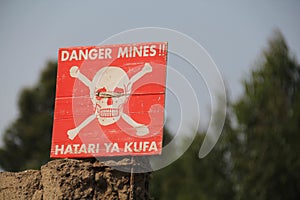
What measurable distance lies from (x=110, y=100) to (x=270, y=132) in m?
18.4

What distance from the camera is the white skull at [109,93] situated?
36.2 ft

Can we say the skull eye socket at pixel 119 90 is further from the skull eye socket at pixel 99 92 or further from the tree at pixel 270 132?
the tree at pixel 270 132

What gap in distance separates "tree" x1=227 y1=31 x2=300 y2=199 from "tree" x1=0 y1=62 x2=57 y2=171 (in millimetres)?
12229

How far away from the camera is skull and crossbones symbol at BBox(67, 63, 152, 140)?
433 inches

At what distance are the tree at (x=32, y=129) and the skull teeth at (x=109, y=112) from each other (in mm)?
28471

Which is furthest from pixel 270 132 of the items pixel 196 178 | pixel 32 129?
pixel 32 129

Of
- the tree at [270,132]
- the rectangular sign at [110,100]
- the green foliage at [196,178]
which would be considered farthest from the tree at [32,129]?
the rectangular sign at [110,100]

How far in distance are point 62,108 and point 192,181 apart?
2124cm

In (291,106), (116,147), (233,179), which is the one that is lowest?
(116,147)

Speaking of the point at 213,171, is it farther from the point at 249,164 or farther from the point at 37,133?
the point at 37,133

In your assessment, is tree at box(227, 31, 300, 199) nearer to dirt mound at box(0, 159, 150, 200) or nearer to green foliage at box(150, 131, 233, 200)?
green foliage at box(150, 131, 233, 200)

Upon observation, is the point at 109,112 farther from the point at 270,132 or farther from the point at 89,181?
the point at 270,132

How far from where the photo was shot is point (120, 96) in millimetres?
11055

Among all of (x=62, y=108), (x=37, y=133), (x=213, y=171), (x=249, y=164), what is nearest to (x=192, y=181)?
(x=213, y=171)
